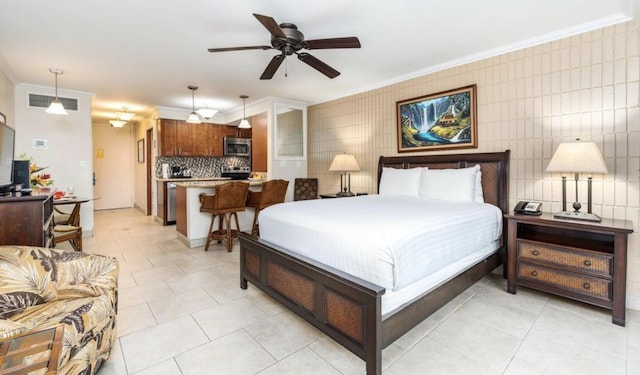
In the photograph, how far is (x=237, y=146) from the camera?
7.38 meters

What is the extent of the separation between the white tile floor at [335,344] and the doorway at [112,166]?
21.7ft

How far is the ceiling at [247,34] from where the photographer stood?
8.02 ft

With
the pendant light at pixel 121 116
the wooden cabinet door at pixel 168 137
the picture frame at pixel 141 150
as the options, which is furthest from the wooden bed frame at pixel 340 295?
the picture frame at pixel 141 150

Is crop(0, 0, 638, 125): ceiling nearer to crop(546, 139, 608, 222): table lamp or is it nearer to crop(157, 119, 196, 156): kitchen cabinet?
crop(546, 139, 608, 222): table lamp

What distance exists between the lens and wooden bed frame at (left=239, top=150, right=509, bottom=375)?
5.28ft

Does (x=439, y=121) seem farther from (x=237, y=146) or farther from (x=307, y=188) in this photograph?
(x=237, y=146)

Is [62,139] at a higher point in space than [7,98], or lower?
lower

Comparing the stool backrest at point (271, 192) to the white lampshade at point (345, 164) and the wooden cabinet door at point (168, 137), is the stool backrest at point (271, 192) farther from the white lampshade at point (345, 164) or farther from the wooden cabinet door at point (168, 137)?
the wooden cabinet door at point (168, 137)

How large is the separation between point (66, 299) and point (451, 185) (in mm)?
3372

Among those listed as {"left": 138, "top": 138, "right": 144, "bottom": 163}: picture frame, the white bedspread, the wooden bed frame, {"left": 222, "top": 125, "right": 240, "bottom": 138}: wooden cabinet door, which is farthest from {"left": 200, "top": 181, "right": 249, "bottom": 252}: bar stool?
{"left": 138, "top": 138, "right": 144, "bottom": 163}: picture frame

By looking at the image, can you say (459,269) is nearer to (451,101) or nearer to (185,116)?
(451,101)

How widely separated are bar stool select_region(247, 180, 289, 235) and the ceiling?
5.06 ft

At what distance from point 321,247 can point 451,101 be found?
9.00 feet

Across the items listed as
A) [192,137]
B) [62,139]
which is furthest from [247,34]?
[192,137]
